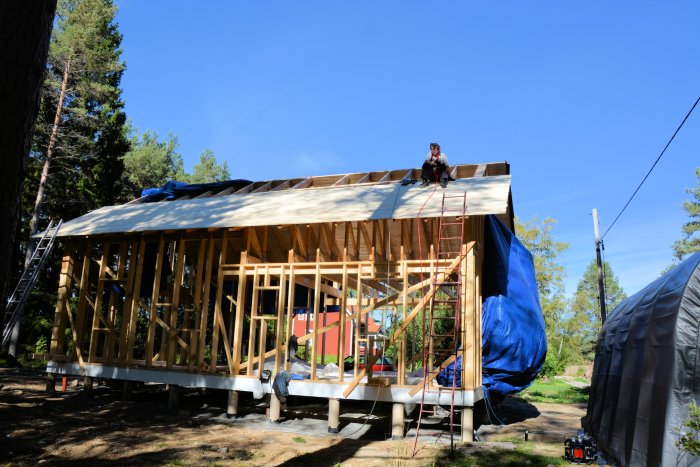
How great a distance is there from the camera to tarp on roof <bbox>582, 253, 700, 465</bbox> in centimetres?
523

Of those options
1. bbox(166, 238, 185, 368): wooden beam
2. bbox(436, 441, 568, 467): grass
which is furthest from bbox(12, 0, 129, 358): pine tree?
bbox(436, 441, 568, 467): grass

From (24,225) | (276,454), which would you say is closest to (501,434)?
(276,454)

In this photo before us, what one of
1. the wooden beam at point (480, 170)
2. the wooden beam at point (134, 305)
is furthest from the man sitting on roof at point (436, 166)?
the wooden beam at point (134, 305)

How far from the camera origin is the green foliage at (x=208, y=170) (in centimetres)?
4638

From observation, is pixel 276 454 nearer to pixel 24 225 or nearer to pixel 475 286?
pixel 475 286

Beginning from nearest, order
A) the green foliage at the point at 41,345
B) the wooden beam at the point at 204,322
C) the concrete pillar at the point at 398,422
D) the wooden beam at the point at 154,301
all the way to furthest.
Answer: the concrete pillar at the point at 398,422
the wooden beam at the point at 204,322
the wooden beam at the point at 154,301
the green foliage at the point at 41,345

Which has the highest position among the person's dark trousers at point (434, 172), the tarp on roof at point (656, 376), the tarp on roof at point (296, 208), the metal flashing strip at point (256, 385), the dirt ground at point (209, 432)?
the person's dark trousers at point (434, 172)

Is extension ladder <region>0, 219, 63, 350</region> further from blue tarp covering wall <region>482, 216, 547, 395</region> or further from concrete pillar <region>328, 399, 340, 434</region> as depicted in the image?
blue tarp covering wall <region>482, 216, 547, 395</region>

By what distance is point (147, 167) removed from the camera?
36.5 meters

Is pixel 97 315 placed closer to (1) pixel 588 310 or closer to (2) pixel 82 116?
(2) pixel 82 116

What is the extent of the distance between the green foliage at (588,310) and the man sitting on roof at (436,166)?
39.4 metres

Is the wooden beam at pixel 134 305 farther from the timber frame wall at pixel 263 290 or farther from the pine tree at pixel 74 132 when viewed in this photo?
the pine tree at pixel 74 132

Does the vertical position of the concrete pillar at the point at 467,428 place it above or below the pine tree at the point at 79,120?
below

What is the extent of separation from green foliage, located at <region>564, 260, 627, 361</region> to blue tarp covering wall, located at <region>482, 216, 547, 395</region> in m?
37.4
